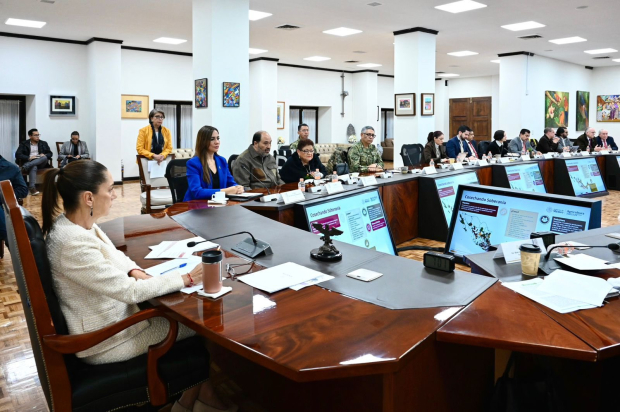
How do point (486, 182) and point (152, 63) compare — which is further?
point (152, 63)

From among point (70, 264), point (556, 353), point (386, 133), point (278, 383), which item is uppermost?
point (386, 133)

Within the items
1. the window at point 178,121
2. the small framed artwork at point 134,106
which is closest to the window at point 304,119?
the window at point 178,121

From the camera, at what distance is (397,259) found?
89.4 inches

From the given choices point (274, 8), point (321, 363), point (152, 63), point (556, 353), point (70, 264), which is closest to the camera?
point (321, 363)

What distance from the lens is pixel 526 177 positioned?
7.18 m

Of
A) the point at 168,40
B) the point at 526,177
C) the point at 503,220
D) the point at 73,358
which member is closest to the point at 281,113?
the point at 168,40

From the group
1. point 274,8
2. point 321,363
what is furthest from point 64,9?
point 321,363

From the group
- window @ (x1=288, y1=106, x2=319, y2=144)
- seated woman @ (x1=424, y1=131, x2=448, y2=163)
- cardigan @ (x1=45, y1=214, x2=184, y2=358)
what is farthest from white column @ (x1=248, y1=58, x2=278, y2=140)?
cardigan @ (x1=45, y1=214, x2=184, y2=358)

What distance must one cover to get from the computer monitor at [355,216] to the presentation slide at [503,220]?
68 centimetres

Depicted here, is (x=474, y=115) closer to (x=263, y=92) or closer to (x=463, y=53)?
(x=463, y=53)

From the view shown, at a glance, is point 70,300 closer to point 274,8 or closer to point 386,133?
point 274,8

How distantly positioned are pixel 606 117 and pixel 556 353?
686 inches

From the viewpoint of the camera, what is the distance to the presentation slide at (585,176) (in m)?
8.28

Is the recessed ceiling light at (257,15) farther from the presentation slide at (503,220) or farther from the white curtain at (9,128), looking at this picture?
the white curtain at (9,128)
